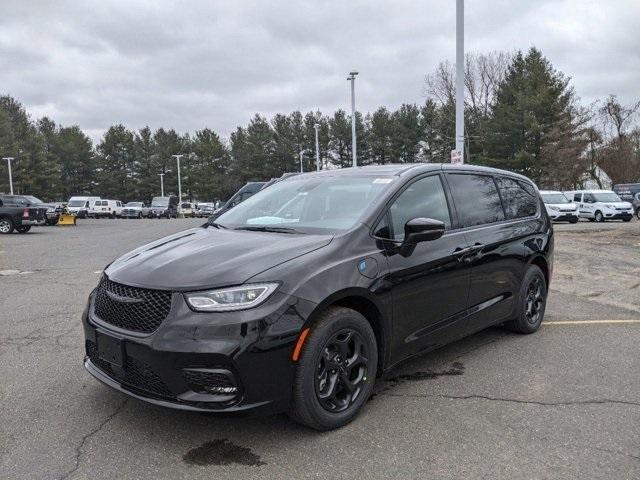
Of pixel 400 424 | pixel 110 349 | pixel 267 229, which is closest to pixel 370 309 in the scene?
pixel 400 424

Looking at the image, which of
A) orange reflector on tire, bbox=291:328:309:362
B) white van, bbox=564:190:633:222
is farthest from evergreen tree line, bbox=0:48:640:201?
orange reflector on tire, bbox=291:328:309:362

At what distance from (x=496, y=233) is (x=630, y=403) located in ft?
5.68

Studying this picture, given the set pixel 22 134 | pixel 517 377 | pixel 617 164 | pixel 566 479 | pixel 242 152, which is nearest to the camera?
pixel 566 479

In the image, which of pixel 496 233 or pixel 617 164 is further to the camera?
pixel 617 164

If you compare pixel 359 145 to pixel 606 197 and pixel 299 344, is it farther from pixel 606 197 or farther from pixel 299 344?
pixel 299 344

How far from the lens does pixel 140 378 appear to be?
3092mm

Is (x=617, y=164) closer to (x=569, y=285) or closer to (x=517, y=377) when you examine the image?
(x=569, y=285)

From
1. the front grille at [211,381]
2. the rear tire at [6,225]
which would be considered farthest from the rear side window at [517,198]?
the rear tire at [6,225]

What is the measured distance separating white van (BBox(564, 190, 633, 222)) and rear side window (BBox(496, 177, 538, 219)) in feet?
86.7

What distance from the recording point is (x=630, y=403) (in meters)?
3.75

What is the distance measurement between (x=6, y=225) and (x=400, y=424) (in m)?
24.9

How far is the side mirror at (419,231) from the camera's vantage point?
12.1 feet

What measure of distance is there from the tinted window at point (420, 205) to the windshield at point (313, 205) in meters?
0.18

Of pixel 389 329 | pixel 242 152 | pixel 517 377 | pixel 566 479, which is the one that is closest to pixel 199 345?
pixel 389 329
